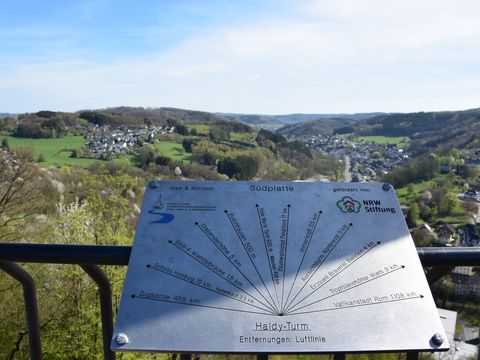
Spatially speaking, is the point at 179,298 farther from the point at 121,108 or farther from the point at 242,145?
the point at 121,108

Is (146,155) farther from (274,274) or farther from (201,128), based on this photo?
(274,274)

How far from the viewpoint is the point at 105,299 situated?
222cm

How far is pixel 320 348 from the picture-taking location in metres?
1.77

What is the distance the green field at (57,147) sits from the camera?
Answer: 55.6m

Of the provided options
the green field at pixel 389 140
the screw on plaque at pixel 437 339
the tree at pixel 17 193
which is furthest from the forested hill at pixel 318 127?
the screw on plaque at pixel 437 339

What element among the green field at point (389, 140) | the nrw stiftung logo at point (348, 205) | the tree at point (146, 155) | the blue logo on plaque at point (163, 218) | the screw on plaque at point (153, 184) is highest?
the screw on plaque at point (153, 184)

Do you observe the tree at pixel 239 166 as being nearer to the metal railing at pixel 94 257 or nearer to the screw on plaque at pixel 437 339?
the metal railing at pixel 94 257

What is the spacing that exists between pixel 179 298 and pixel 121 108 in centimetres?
11129

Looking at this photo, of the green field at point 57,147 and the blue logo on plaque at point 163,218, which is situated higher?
the blue logo on plaque at point 163,218

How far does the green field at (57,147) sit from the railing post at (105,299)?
53.6 m

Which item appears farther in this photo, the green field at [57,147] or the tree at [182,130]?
the tree at [182,130]

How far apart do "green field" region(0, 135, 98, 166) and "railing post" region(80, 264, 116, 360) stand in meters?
53.6

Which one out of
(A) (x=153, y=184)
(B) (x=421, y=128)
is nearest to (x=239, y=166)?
(A) (x=153, y=184)

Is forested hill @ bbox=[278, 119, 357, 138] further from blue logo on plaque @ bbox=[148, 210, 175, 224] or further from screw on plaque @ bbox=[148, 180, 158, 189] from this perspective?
blue logo on plaque @ bbox=[148, 210, 175, 224]
